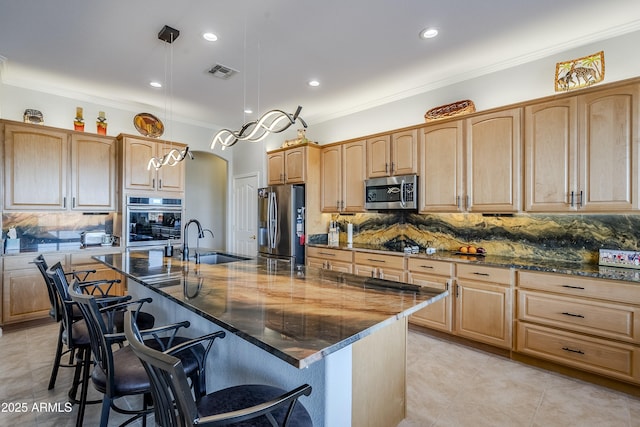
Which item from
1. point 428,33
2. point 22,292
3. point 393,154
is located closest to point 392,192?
point 393,154

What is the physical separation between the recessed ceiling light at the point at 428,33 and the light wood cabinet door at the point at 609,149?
4.54ft

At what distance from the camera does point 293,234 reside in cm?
463

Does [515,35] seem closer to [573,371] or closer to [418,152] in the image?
[418,152]

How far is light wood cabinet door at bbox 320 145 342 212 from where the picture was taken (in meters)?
4.57

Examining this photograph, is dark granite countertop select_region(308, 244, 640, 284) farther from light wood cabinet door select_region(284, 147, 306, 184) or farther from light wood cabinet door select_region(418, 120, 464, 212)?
light wood cabinet door select_region(284, 147, 306, 184)

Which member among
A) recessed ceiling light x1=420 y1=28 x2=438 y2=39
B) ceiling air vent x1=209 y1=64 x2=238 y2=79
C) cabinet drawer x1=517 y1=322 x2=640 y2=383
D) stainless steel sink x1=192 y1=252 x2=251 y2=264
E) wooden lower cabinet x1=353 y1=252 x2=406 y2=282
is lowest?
cabinet drawer x1=517 y1=322 x2=640 y2=383

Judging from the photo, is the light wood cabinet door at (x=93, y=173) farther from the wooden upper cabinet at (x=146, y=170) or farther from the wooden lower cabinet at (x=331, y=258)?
the wooden lower cabinet at (x=331, y=258)

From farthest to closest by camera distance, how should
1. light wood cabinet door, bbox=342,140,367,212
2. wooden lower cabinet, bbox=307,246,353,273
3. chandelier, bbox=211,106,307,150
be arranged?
light wood cabinet door, bbox=342,140,367,212, wooden lower cabinet, bbox=307,246,353,273, chandelier, bbox=211,106,307,150

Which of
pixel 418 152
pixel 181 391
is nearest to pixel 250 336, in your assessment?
pixel 181 391

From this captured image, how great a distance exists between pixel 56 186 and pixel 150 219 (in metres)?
1.15

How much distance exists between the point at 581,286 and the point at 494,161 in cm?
135

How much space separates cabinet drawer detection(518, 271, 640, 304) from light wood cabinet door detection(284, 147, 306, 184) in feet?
10.1

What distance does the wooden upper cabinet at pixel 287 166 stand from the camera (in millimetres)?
4711

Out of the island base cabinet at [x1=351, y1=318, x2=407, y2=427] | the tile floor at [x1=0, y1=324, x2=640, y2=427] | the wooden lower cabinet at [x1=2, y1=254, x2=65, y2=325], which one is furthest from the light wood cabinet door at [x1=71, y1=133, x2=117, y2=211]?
the island base cabinet at [x1=351, y1=318, x2=407, y2=427]
